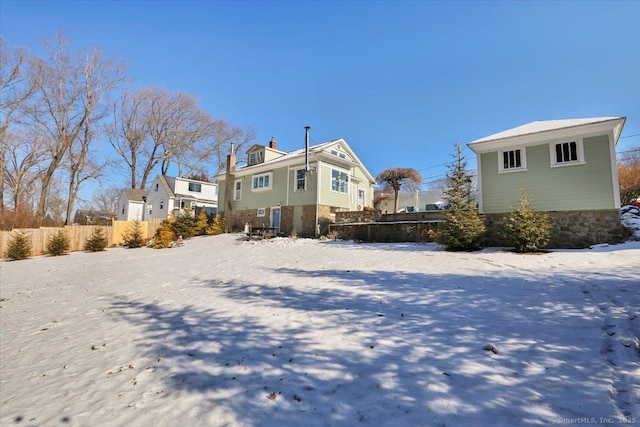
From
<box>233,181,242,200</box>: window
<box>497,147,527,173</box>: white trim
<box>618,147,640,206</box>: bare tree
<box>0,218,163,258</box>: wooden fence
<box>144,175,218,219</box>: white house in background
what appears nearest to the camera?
<box>497,147,527,173</box>: white trim

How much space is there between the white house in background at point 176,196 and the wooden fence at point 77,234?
22.8 feet

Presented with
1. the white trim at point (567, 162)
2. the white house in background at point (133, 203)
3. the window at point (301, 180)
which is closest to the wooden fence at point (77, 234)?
the window at point (301, 180)

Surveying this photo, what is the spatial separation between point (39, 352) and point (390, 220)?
1361cm

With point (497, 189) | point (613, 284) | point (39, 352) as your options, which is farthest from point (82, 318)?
Answer: point (497, 189)

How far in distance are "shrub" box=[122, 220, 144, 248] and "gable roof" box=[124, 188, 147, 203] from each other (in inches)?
661

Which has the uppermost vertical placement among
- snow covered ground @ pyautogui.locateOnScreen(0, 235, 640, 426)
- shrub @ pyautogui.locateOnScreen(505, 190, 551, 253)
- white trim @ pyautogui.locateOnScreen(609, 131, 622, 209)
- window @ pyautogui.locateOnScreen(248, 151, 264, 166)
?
window @ pyautogui.locateOnScreen(248, 151, 264, 166)

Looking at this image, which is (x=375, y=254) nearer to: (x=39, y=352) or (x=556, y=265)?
(x=556, y=265)

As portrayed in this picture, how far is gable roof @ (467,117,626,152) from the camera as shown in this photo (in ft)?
35.3

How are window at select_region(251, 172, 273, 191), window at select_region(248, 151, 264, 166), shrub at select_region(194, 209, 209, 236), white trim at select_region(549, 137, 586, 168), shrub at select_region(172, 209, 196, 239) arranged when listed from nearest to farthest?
white trim at select_region(549, 137, 586, 168)
shrub at select_region(172, 209, 196, 239)
window at select_region(251, 172, 273, 191)
shrub at select_region(194, 209, 209, 236)
window at select_region(248, 151, 264, 166)

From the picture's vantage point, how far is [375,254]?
415 inches

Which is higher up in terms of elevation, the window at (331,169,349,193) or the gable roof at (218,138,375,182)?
the gable roof at (218,138,375,182)

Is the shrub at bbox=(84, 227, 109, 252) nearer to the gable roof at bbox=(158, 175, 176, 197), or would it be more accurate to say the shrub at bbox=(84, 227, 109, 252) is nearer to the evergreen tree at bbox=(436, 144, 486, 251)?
the gable roof at bbox=(158, 175, 176, 197)

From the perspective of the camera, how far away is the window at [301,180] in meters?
19.4

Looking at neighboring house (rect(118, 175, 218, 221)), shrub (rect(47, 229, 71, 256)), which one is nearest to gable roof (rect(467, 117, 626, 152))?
shrub (rect(47, 229, 71, 256))
